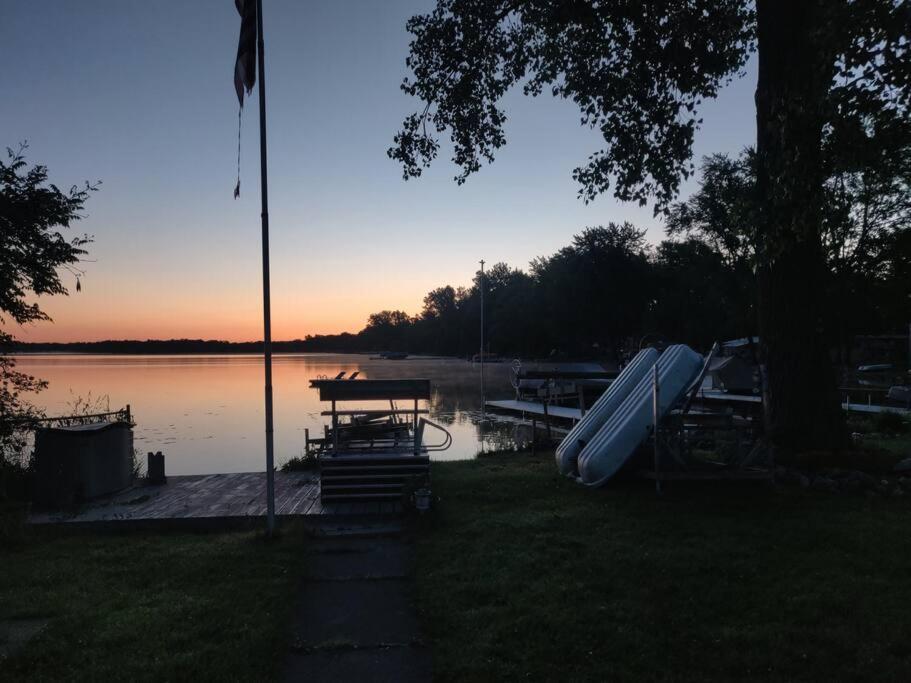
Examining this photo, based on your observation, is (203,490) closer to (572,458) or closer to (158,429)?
(572,458)

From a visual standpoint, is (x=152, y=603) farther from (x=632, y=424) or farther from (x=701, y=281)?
(x=701, y=281)

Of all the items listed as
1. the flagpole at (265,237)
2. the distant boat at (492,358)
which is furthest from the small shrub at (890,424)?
the distant boat at (492,358)

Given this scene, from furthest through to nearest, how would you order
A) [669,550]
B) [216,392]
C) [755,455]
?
[216,392], [755,455], [669,550]

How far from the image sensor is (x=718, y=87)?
542 inches

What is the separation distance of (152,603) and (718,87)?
14.0 meters

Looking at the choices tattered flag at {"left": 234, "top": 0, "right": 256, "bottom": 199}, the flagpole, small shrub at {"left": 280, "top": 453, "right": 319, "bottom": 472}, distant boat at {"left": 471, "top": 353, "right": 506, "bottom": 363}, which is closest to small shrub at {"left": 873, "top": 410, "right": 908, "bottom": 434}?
small shrub at {"left": 280, "top": 453, "right": 319, "bottom": 472}

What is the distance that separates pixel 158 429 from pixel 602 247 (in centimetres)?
4425

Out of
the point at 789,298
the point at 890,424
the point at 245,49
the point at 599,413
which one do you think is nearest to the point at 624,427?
the point at 599,413

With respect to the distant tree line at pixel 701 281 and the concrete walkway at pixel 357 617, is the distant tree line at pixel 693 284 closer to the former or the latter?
the distant tree line at pixel 701 281

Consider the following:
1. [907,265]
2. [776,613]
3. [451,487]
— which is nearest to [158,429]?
[451,487]

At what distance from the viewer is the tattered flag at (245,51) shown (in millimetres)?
7035

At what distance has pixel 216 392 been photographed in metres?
43.9

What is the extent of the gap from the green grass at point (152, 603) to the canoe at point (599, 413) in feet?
16.2

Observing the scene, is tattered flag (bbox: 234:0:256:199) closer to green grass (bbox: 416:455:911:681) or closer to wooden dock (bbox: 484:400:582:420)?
green grass (bbox: 416:455:911:681)
